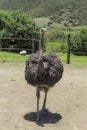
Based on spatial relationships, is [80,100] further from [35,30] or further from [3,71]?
[35,30]

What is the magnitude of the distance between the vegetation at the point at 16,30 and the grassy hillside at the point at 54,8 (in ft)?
135

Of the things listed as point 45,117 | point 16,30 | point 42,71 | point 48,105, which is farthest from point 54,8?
point 42,71

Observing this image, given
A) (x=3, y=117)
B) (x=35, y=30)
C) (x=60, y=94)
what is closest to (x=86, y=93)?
(x=60, y=94)

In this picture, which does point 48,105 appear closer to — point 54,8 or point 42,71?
point 42,71

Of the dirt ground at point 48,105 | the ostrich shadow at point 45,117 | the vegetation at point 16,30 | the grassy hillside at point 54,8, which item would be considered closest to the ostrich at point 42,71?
the ostrich shadow at point 45,117

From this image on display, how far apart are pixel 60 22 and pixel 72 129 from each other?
191 feet

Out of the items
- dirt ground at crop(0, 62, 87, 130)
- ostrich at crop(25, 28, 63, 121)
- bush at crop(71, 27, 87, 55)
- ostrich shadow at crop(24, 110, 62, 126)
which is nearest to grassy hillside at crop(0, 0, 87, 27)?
bush at crop(71, 27, 87, 55)

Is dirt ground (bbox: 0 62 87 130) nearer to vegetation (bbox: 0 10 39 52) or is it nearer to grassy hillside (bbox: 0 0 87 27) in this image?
vegetation (bbox: 0 10 39 52)

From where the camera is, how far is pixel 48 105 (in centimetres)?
880

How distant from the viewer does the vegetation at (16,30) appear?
2245cm

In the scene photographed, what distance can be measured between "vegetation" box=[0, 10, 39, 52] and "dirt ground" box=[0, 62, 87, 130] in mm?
10051

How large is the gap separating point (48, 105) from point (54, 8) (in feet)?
229

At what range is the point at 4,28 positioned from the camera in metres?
23.9

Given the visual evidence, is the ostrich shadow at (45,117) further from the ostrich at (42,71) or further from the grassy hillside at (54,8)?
the grassy hillside at (54,8)
